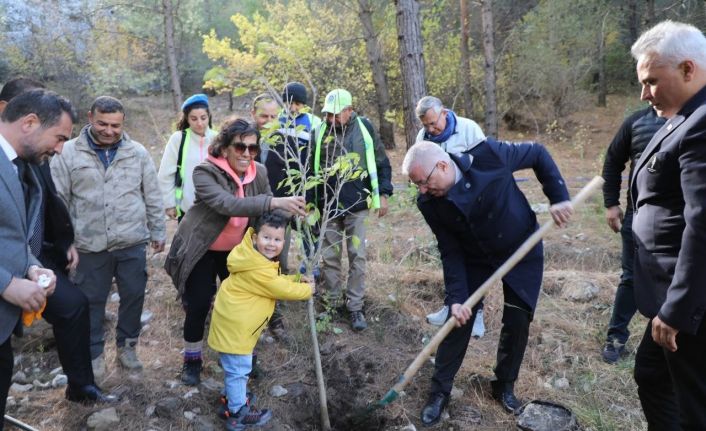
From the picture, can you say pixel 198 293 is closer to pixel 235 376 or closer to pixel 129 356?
pixel 235 376

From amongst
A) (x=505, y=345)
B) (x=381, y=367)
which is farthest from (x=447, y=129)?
(x=381, y=367)

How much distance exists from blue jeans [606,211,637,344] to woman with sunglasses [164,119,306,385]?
8.32 ft

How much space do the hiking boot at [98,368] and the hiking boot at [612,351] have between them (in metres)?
3.56

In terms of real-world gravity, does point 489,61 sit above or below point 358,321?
above

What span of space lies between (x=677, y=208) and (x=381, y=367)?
2.31m

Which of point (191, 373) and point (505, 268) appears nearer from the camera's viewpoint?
point (505, 268)

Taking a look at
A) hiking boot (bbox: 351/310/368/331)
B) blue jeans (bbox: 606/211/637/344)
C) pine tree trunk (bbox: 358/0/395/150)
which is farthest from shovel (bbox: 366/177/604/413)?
pine tree trunk (bbox: 358/0/395/150)

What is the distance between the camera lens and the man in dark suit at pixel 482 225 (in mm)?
2871

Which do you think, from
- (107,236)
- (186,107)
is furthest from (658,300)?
(186,107)

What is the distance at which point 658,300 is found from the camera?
2205 mm

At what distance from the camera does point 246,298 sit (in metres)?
2.95

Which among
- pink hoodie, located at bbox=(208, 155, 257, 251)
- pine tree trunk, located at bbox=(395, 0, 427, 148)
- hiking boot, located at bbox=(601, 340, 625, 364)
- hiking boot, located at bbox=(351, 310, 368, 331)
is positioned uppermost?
pine tree trunk, located at bbox=(395, 0, 427, 148)

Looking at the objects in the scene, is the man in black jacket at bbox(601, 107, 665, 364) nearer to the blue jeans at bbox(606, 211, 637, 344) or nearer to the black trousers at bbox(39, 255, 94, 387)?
the blue jeans at bbox(606, 211, 637, 344)

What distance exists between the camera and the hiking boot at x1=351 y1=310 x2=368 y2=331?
14.0ft
